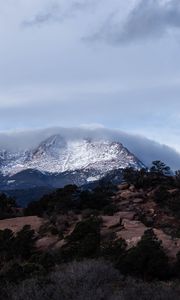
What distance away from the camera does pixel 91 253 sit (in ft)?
119

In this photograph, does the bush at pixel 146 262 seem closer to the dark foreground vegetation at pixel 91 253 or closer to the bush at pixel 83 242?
the dark foreground vegetation at pixel 91 253

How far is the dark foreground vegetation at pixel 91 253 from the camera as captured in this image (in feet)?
82.9

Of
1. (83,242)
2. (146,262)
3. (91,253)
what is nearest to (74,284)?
(146,262)

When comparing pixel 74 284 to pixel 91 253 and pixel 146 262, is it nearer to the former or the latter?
pixel 146 262

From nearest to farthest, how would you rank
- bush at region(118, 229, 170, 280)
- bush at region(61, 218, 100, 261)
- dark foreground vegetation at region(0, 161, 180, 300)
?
dark foreground vegetation at region(0, 161, 180, 300), bush at region(118, 229, 170, 280), bush at region(61, 218, 100, 261)

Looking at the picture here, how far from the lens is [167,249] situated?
1446 inches

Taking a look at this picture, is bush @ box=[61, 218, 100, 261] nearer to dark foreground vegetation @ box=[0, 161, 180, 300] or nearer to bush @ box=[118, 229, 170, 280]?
dark foreground vegetation @ box=[0, 161, 180, 300]

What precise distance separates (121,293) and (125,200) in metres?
32.7

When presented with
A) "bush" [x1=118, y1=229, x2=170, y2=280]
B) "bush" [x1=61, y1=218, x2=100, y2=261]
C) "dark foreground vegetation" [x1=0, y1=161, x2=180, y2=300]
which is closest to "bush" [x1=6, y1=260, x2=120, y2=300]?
"dark foreground vegetation" [x1=0, y1=161, x2=180, y2=300]

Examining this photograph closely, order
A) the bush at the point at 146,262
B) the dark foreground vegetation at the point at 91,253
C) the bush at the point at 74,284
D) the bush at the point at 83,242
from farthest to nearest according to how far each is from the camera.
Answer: the bush at the point at 83,242 < the bush at the point at 146,262 < the dark foreground vegetation at the point at 91,253 < the bush at the point at 74,284

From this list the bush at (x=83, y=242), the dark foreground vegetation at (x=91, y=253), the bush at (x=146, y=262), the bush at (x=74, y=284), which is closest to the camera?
the bush at (x=74, y=284)

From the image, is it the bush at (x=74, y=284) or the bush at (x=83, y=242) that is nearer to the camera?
the bush at (x=74, y=284)

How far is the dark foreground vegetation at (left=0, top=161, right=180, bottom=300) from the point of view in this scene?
25266 millimetres

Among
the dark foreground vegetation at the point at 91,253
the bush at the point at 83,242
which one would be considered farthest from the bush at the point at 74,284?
the bush at the point at 83,242
